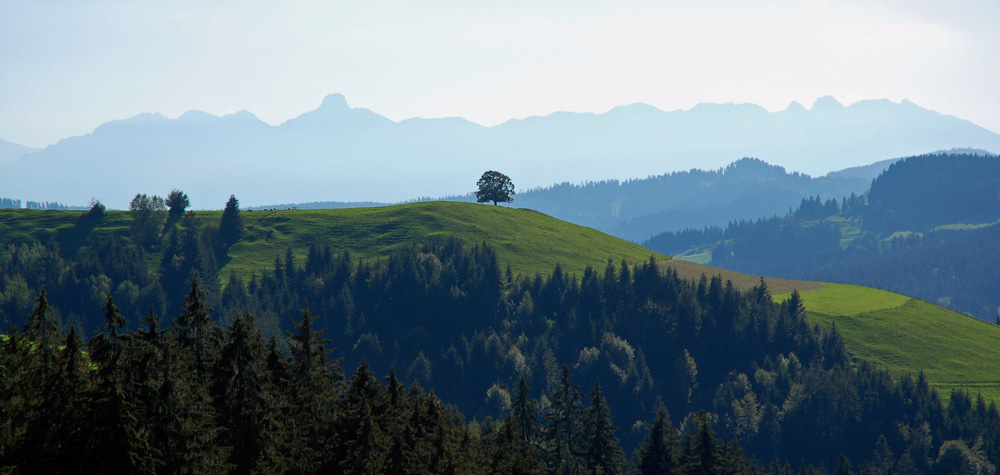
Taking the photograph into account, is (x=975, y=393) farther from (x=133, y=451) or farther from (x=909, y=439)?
(x=133, y=451)

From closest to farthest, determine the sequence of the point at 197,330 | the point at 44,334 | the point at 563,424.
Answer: the point at 44,334, the point at 197,330, the point at 563,424

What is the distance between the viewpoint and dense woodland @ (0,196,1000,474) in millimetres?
33969

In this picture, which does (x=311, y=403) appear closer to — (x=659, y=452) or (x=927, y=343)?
(x=659, y=452)

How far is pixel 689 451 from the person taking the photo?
2731 inches

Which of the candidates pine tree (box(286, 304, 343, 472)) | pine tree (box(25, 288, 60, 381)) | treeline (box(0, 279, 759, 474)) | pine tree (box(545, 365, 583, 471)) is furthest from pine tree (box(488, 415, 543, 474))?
pine tree (box(25, 288, 60, 381))

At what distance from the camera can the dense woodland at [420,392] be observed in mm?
33969

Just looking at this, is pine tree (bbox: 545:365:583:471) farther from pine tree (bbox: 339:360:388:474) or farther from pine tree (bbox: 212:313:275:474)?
pine tree (bbox: 212:313:275:474)

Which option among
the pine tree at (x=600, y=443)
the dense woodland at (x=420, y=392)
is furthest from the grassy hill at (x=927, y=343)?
the pine tree at (x=600, y=443)

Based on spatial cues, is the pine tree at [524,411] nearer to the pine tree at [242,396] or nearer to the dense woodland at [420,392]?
the dense woodland at [420,392]

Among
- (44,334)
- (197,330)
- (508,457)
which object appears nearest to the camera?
(44,334)

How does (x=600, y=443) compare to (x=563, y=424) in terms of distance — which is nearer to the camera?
(x=600, y=443)

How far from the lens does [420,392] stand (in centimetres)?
4697

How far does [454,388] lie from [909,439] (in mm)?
98241

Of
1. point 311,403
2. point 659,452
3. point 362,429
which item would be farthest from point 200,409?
point 659,452
